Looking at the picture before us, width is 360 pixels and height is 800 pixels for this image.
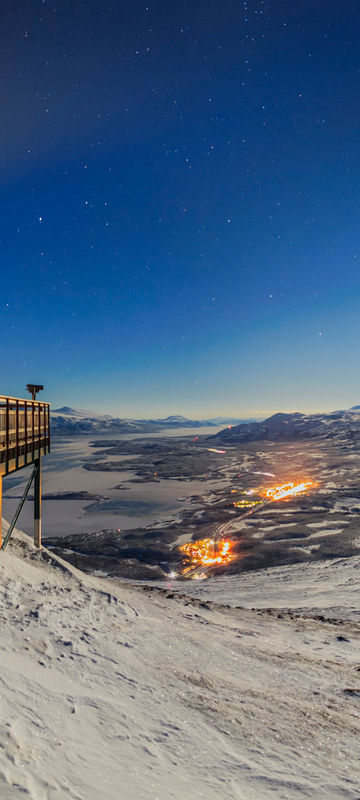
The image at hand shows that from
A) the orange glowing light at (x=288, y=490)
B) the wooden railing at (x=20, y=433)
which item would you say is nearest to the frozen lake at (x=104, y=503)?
the orange glowing light at (x=288, y=490)

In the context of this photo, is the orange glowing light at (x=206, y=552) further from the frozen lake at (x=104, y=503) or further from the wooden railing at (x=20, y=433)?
the wooden railing at (x=20, y=433)

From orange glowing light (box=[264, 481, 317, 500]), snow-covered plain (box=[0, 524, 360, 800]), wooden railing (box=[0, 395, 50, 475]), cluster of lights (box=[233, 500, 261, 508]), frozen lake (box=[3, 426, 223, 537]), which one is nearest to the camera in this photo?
snow-covered plain (box=[0, 524, 360, 800])

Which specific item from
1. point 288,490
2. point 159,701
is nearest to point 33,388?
point 159,701

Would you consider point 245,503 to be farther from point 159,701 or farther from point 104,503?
point 159,701

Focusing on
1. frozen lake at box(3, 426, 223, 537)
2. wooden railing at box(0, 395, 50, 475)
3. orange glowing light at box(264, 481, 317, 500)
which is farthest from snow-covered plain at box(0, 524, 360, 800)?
orange glowing light at box(264, 481, 317, 500)

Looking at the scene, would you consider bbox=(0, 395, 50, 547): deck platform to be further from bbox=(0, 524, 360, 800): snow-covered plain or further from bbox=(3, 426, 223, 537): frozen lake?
bbox=(3, 426, 223, 537): frozen lake

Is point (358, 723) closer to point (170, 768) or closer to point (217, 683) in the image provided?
point (217, 683)
